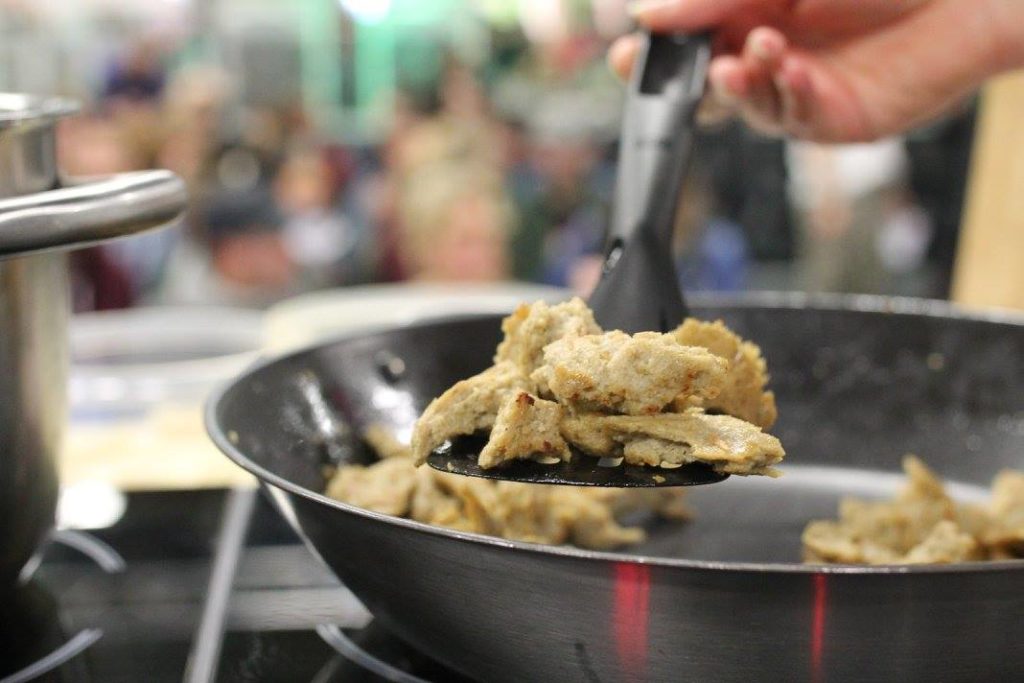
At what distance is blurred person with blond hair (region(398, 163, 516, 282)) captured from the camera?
3264 mm

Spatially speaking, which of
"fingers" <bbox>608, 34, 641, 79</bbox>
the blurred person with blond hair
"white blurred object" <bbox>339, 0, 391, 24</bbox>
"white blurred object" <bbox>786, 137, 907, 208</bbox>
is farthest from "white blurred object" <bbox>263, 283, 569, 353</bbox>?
"white blurred object" <bbox>339, 0, 391, 24</bbox>

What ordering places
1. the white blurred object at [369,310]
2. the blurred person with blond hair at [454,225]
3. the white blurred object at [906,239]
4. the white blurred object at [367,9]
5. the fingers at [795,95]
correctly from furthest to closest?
the white blurred object at [367,9] < the white blurred object at [906,239] < the blurred person with blond hair at [454,225] < the white blurred object at [369,310] < the fingers at [795,95]

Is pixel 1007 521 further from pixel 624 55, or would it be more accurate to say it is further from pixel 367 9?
pixel 367 9

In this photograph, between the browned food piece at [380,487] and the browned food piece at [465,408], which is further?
the browned food piece at [380,487]

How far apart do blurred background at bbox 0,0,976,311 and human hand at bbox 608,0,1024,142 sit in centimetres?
196

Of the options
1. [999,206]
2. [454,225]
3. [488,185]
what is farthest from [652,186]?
[488,185]

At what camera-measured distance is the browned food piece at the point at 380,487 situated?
861mm

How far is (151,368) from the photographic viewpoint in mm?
1483

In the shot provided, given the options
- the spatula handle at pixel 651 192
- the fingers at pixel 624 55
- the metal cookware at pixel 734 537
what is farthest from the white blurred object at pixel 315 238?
the spatula handle at pixel 651 192

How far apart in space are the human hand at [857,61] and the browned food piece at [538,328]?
1.64 ft

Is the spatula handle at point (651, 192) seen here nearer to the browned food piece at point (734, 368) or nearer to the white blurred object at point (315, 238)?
the browned food piece at point (734, 368)

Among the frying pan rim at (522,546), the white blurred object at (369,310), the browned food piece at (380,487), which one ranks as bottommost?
the white blurred object at (369,310)

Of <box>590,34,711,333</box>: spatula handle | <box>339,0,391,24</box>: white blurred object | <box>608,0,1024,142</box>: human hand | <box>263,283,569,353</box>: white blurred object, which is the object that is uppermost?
<box>339,0,391,24</box>: white blurred object

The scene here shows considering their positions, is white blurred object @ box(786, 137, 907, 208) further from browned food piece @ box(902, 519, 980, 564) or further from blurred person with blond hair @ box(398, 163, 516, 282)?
browned food piece @ box(902, 519, 980, 564)
